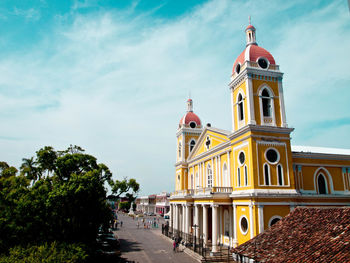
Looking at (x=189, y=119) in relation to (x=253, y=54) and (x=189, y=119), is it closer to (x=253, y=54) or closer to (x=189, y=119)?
(x=189, y=119)

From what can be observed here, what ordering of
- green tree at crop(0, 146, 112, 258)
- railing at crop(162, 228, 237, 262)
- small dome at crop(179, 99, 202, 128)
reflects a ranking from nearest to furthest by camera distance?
green tree at crop(0, 146, 112, 258) → railing at crop(162, 228, 237, 262) → small dome at crop(179, 99, 202, 128)

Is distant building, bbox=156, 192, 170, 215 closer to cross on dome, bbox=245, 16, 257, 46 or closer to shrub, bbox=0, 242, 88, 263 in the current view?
cross on dome, bbox=245, 16, 257, 46

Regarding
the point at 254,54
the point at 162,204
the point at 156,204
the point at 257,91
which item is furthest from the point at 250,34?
the point at 156,204

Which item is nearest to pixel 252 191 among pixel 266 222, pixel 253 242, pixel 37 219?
pixel 266 222

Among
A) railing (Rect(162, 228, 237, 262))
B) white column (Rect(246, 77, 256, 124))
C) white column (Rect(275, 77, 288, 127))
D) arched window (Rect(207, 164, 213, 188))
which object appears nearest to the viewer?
railing (Rect(162, 228, 237, 262))

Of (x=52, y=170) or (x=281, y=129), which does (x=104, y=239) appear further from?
(x=281, y=129)

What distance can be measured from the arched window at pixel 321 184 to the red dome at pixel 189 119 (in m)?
20.7

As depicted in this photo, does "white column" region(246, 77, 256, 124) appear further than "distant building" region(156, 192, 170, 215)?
No

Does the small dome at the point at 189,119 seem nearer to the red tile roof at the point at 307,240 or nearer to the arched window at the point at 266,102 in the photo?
the arched window at the point at 266,102

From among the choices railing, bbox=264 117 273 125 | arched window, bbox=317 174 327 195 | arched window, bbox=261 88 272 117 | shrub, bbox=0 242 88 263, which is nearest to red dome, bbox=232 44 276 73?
arched window, bbox=261 88 272 117

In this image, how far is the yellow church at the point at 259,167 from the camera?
21125 mm

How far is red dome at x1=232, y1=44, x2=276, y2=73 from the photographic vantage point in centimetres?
2388

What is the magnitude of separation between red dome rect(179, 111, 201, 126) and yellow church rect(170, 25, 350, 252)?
12.6m

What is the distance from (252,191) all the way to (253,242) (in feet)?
32.7
